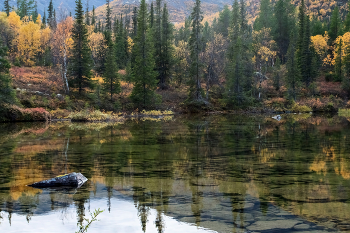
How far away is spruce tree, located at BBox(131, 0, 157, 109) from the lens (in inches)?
1678

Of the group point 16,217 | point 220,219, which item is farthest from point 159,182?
point 16,217

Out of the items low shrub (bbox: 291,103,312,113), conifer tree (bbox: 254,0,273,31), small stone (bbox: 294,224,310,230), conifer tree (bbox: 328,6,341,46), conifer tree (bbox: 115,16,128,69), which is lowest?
small stone (bbox: 294,224,310,230)

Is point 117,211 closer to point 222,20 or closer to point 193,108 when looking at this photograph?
point 193,108

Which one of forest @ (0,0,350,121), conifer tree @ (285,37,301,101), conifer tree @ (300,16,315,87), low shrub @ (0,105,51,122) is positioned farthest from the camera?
conifer tree @ (300,16,315,87)

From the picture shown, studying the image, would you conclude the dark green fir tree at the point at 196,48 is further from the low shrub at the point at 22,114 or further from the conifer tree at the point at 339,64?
the conifer tree at the point at 339,64

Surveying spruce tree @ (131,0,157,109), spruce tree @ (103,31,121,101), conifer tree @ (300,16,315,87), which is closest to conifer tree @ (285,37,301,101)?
conifer tree @ (300,16,315,87)

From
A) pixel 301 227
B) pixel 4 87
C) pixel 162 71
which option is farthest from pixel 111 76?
pixel 301 227

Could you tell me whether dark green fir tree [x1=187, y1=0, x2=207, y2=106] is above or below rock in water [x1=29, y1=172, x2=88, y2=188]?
above

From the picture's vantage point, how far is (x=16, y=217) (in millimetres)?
5254

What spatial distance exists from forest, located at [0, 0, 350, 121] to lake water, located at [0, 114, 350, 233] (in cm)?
2222

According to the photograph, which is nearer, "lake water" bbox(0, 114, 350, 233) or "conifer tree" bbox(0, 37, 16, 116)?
"lake water" bbox(0, 114, 350, 233)

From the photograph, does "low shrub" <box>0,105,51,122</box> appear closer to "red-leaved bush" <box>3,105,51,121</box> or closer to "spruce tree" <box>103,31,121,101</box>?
"red-leaved bush" <box>3,105,51,121</box>

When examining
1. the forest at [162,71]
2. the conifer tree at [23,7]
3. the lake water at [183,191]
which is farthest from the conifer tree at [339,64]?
the conifer tree at [23,7]

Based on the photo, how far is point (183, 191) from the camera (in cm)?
675
